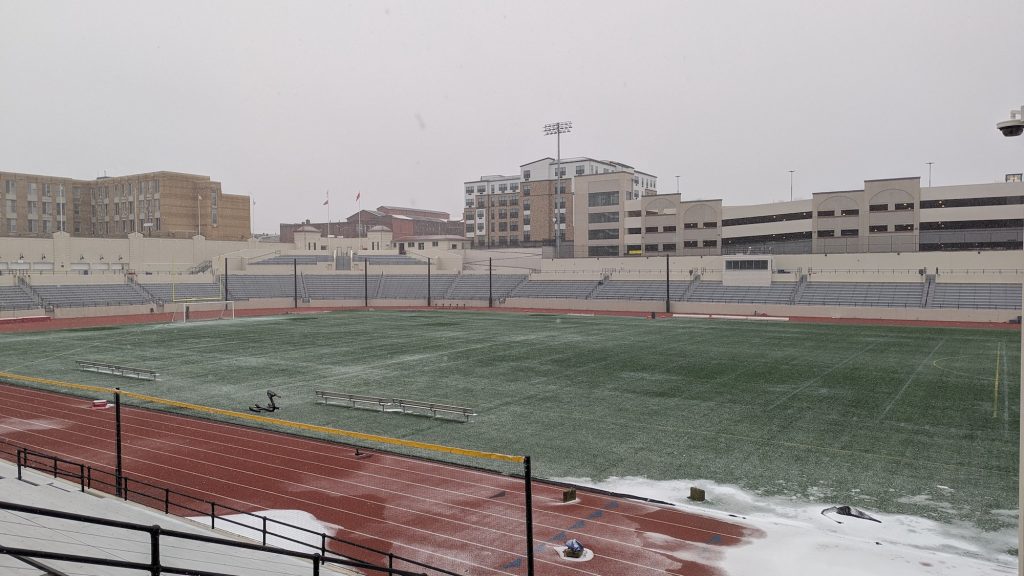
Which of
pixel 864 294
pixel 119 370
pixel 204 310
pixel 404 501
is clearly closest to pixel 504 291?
pixel 204 310

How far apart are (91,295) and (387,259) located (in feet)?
122

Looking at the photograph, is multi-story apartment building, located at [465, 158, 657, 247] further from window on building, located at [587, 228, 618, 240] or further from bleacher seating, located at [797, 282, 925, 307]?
bleacher seating, located at [797, 282, 925, 307]

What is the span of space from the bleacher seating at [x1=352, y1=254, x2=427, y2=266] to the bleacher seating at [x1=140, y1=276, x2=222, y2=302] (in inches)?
781

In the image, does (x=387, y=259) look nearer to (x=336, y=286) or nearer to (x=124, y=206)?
(x=336, y=286)

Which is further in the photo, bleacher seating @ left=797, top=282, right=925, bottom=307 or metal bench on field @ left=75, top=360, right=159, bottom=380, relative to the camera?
bleacher seating @ left=797, top=282, right=925, bottom=307

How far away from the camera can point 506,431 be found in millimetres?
20234

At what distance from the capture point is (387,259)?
311 ft

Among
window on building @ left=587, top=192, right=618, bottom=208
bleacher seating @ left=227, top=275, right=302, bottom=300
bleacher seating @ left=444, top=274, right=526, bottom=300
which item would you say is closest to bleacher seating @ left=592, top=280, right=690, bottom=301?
bleacher seating @ left=444, top=274, right=526, bottom=300

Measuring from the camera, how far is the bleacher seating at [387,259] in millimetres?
93188

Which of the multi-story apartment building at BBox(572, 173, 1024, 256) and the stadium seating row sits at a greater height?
the multi-story apartment building at BBox(572, 173, 1024, 256)

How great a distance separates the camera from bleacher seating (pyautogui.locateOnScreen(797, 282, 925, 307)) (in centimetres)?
6031

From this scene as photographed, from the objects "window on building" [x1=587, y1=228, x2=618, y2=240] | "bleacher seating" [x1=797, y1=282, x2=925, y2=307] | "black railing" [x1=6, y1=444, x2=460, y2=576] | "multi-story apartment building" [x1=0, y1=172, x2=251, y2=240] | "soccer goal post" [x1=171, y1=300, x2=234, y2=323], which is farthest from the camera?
"window on building" [x1=587, y1=228, x2=618, y2=240]

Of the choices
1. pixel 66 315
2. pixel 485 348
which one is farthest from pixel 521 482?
pixel 66 315

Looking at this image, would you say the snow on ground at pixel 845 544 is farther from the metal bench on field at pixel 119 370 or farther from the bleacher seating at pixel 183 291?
the bleacher seating at pixel 183 291
